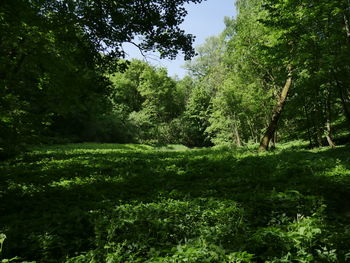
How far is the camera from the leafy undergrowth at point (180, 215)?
10.3 ft

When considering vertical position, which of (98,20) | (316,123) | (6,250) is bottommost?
(6,250)

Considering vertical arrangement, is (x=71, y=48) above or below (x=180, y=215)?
above

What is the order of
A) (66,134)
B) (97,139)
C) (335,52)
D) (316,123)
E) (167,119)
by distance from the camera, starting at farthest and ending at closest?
1. (167,119)
2. (97,139)
3. (66,134)
4. (316,123)
5. (335,52)

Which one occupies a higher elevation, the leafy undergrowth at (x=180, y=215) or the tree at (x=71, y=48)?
the tree at (x=71, y=48)

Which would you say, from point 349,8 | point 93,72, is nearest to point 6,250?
point 93,72

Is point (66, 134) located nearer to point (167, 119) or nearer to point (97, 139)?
point (97, 139)

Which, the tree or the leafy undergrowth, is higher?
the tree

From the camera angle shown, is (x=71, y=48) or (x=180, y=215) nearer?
(x=180, y=215)

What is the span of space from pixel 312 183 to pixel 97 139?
35005 millimetres

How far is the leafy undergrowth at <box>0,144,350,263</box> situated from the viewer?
312 cm

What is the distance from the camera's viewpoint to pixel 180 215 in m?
4.44

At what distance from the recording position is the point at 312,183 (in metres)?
6.36

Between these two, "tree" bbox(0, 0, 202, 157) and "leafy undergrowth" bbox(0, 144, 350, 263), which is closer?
"leafy undergrowth" bbox(0, 144, 350, 263)

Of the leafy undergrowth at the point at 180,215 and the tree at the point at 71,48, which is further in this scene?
the tree at the point at 71,48
